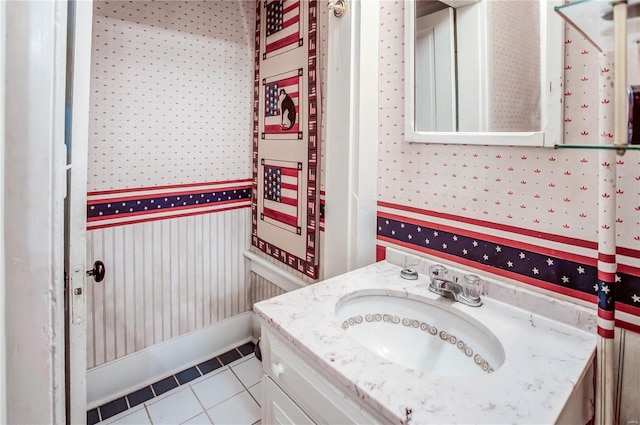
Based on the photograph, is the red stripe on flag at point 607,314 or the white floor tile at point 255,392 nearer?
the red stripe on flag at point 607,314

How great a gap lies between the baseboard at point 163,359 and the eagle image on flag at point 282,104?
121cm

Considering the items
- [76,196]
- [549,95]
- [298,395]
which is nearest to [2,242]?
[76,196]

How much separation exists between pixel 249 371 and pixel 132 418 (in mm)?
604

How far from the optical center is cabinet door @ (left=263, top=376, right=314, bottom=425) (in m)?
0.93

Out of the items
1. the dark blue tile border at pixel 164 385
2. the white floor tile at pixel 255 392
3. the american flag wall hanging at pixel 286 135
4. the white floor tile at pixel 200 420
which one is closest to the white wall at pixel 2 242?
the american flag wall hanging at pixel 286 135

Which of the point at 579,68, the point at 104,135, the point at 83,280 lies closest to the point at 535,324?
the point at 579,68

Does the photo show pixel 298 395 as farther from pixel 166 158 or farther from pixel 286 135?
pixel 166 158

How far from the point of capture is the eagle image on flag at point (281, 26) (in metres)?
1.78

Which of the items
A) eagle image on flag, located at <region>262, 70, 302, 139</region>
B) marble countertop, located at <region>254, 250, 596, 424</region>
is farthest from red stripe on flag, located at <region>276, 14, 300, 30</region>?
marble countertop, located at <region>254, 250, 596, 424</region>

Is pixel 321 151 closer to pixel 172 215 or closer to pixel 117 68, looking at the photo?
pixel 172 215

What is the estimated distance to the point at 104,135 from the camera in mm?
1737

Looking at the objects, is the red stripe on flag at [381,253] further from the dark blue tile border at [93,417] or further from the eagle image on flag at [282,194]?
the dark blue tile border at [93,417]

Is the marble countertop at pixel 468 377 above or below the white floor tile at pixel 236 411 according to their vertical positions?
above

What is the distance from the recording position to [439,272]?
1.17m
